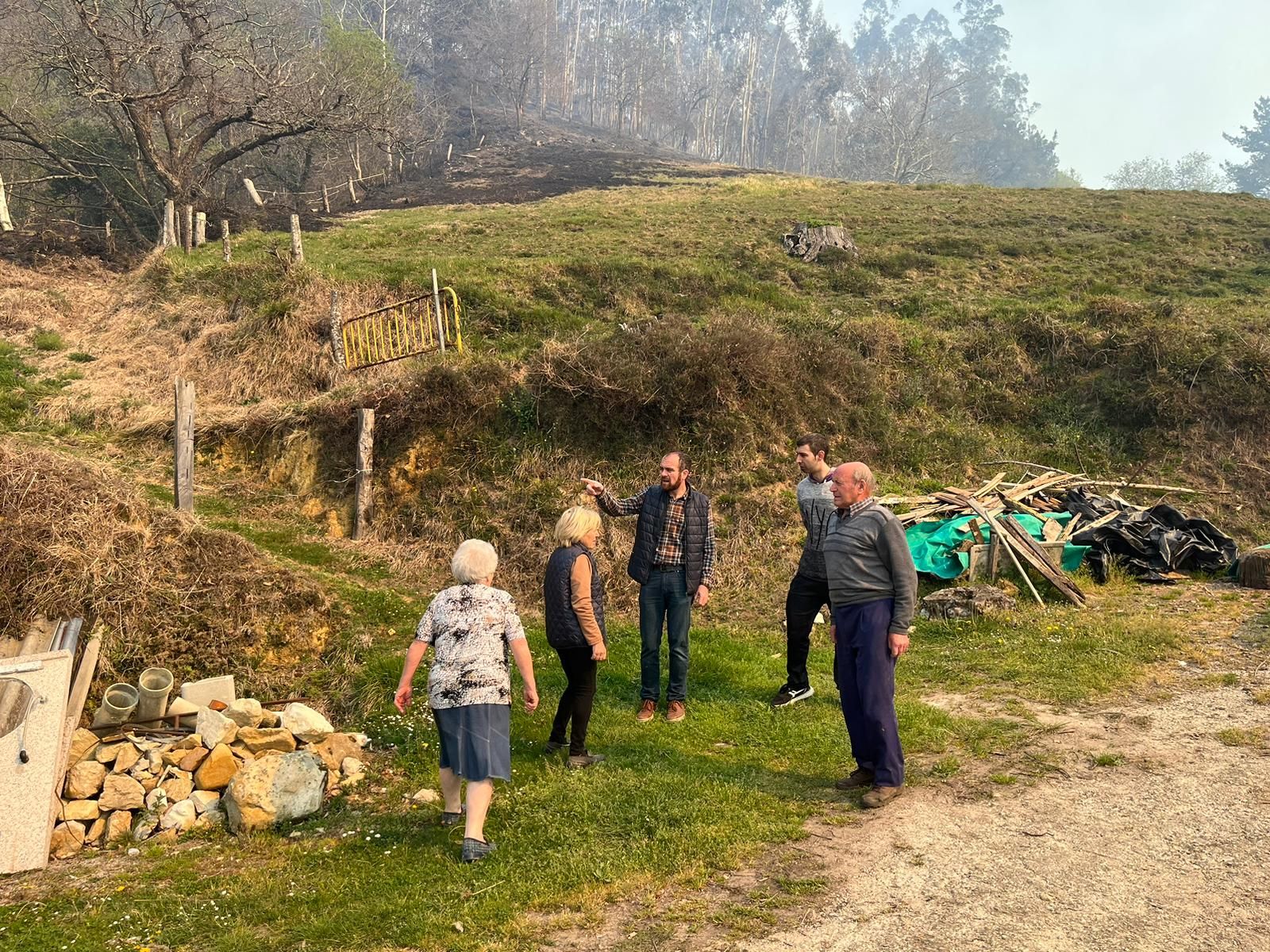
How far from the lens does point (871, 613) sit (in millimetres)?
4754

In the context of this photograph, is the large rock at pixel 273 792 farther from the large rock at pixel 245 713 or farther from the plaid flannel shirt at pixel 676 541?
the plaid flannel shirt at pixel 676 541

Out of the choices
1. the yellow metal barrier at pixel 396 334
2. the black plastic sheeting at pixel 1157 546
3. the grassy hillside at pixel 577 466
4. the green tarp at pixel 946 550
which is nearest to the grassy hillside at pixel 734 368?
the grassy hillside at pixel 577 466

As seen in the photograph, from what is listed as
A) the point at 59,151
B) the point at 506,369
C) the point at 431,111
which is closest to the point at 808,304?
the point at 506,369

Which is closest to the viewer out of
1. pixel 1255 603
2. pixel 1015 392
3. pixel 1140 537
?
pixel 1255 603

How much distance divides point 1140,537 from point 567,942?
380 inches

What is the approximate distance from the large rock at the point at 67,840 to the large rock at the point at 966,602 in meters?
7.77

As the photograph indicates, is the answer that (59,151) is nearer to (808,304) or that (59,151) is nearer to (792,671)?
(808,304)

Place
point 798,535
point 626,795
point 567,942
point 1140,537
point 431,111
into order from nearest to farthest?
point 567,942, point 626,795, point 1140,537, point 798,535, point 431,111

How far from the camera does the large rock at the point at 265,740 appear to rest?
19.0ft

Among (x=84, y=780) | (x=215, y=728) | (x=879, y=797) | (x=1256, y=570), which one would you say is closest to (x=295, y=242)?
(x=215, y=728)

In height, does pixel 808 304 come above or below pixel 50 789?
above

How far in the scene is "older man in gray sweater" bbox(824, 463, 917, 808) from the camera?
4.71 meters

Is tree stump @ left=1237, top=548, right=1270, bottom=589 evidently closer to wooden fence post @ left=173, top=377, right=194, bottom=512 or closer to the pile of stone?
the pile of stone

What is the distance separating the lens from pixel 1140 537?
10.4 m
